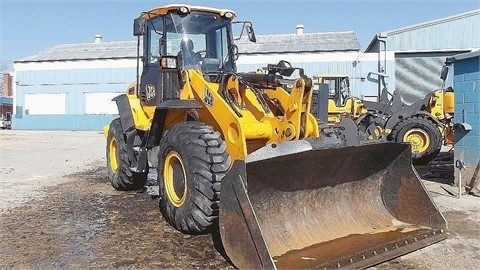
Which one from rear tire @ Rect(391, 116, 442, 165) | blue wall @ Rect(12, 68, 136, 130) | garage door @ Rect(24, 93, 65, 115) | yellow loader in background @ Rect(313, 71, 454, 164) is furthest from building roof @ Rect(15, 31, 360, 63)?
rear tire @ Rect(391, 116, 442, 165)

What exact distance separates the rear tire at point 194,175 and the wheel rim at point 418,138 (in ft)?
24.8

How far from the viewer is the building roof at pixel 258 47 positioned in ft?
94.2

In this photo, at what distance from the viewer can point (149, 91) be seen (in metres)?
6.39

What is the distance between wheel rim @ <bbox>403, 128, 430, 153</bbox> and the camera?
10914mm

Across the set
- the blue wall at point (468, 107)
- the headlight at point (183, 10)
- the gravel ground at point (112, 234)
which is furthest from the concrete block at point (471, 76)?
the headlight at point (183, 10)

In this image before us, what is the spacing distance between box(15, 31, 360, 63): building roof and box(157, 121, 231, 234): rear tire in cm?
2119

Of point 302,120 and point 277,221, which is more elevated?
point 302,120

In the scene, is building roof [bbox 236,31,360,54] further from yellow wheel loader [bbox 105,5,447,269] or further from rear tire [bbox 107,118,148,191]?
yellow wheel loader [bbox 105,5,447,269]

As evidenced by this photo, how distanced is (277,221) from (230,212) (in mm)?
712

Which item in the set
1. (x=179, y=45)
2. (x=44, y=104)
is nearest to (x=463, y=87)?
(x=179, y=45)

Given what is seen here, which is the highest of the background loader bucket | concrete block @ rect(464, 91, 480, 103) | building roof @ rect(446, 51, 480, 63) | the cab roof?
the cab roof

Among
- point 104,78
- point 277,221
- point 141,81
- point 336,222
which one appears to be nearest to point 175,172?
point 277,221

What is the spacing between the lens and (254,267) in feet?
11.7

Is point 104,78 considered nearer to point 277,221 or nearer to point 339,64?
point 339,64
